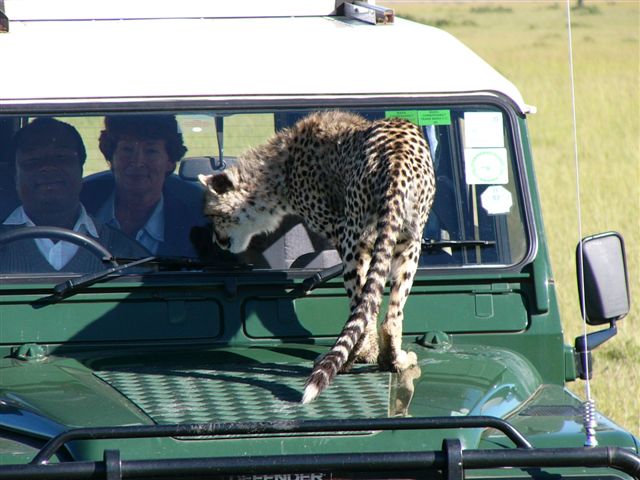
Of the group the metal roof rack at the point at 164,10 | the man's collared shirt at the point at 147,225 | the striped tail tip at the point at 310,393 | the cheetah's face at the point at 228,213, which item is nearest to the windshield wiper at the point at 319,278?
the cheetah's face at the point at 228,213

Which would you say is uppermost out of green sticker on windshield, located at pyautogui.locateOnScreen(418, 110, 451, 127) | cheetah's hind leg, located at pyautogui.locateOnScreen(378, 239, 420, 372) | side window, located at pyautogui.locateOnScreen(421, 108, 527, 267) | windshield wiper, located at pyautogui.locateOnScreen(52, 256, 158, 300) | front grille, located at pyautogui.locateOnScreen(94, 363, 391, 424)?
green sticker on windshield, located at pyautogui.locateOnScreen(418, 110, 451, 127)

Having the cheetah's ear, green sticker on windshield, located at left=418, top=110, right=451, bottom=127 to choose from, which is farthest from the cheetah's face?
green sticker on windshield, located at left=418, top=110, right=451, bottom=127

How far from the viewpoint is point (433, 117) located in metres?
4.20

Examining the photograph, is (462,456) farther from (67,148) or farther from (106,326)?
(67,148)

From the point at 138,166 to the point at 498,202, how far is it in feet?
3.86

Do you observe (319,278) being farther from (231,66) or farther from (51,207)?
(51,207)

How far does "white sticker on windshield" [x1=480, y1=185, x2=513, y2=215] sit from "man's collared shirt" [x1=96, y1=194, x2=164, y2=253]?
3.42ft

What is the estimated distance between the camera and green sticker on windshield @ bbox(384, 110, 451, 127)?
4180 millimetres

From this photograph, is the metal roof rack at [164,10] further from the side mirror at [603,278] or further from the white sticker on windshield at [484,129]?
the side mirror at [603,278]

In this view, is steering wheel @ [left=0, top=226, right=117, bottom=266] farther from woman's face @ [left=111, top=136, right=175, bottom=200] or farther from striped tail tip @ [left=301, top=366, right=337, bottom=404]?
striped tail tip @ [left=301, top=366, right=337, bottom=404]

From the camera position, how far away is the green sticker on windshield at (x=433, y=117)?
4191 millimetres

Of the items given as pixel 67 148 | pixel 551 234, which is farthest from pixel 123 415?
pixel 551 234

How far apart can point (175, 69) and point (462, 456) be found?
174cm

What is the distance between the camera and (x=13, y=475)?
2.89 meters
